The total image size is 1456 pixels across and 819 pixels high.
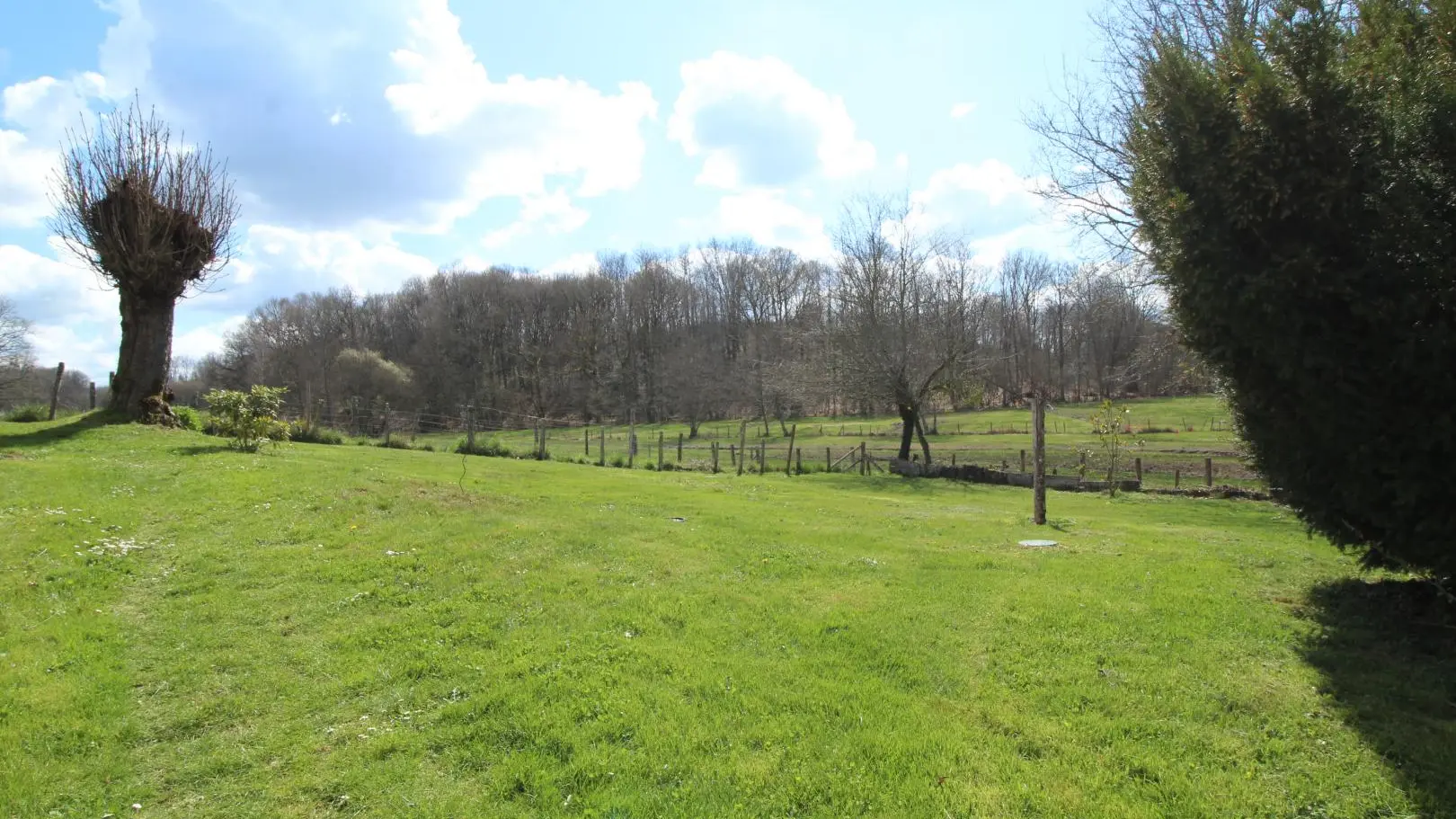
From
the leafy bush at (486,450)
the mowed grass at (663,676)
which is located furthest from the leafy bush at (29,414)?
the mowed grass at (663,676)

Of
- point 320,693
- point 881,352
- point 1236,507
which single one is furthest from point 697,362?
point 320,693

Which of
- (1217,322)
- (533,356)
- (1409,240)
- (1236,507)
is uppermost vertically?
(533,356)

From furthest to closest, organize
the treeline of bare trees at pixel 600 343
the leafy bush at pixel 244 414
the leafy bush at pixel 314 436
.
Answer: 1. the treeline of bare trees at pixel 600 343
2. the leafy bush at pixel 314 436
3. the leafy bush at pixel 244 414

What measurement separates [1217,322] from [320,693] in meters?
7.58

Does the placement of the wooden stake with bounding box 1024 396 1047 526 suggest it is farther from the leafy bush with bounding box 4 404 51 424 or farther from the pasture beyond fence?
the leafy bush with bounding box 4 404 51 424

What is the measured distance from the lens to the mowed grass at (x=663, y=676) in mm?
3881

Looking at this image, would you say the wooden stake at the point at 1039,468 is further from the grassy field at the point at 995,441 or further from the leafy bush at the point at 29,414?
the leafy bush at the point at 29,414

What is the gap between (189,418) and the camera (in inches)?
788

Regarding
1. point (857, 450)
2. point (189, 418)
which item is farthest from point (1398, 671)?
point (857, 450)

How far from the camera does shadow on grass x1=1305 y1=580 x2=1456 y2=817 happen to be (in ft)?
13.1

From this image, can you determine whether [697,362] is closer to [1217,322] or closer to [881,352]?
[881,352]

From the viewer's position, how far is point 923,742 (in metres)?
4.25

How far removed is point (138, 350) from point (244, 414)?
5573 mm

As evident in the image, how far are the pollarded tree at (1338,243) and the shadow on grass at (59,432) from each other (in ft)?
67.2
